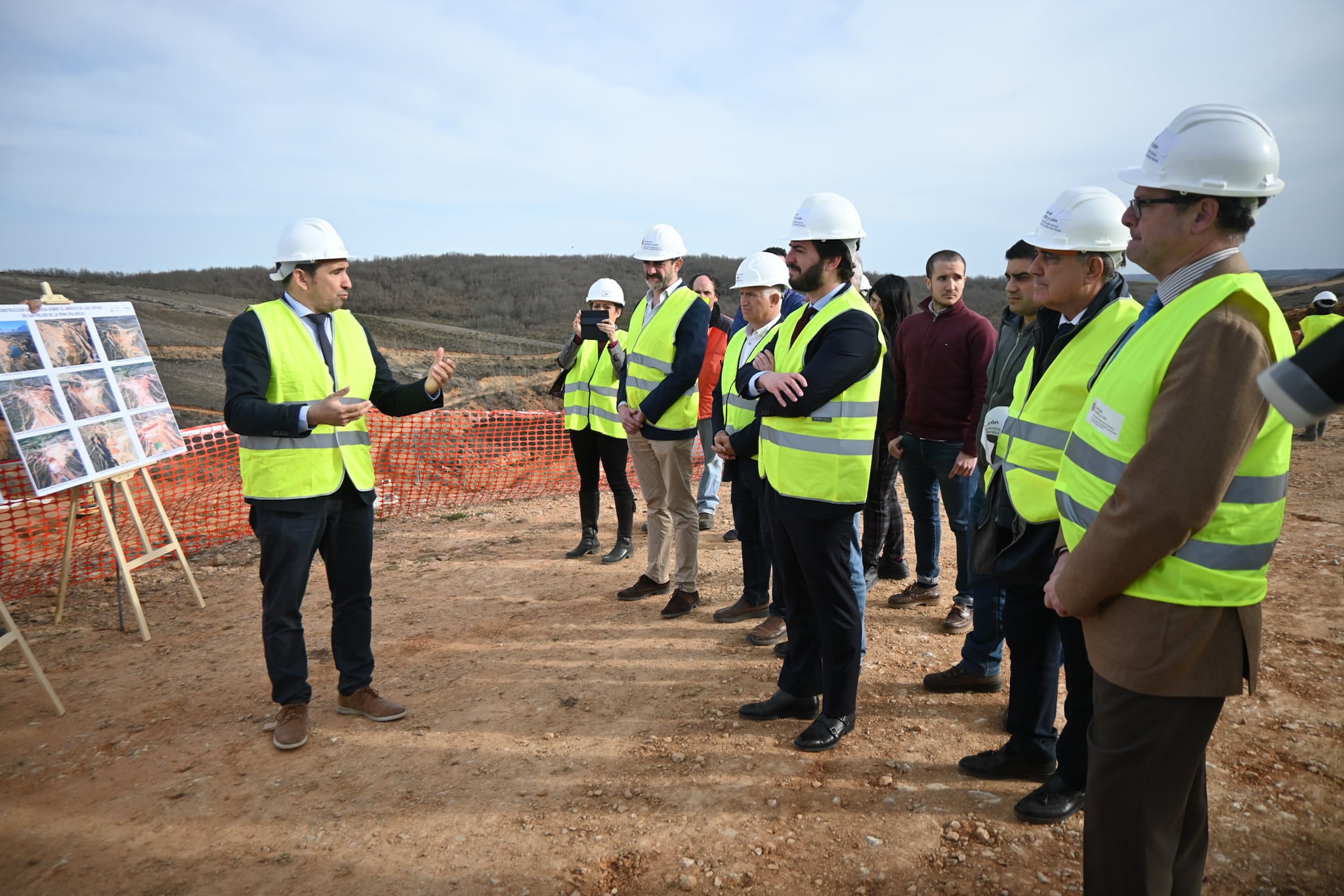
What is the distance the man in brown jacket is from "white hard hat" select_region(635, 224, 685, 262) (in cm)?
368

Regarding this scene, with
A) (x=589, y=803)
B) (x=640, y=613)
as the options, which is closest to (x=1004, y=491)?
(x=589, y=803)

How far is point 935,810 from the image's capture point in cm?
305

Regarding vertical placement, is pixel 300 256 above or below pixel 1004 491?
above

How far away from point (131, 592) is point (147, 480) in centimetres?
83

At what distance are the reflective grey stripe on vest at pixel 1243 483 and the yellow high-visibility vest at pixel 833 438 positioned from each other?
1.36 m

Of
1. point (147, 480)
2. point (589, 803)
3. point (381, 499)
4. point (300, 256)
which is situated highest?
point (300, 256)

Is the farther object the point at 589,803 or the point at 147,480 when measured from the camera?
the point at 147,480

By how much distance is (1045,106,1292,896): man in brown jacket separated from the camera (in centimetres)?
174

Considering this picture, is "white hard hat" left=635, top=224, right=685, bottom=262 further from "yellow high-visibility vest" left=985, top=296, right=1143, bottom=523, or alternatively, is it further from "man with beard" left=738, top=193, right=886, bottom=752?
"yellow high-visibility vest" left=985, top=296, right=1143, bottom=523

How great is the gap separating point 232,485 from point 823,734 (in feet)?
23.7

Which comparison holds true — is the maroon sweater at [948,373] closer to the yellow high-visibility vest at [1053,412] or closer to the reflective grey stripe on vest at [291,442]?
the yellow high-visibility vest at [1053,412]

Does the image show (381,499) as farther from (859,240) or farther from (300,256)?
(859,240)

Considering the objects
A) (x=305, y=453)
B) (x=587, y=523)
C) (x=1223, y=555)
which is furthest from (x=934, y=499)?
(x=305, y=453)

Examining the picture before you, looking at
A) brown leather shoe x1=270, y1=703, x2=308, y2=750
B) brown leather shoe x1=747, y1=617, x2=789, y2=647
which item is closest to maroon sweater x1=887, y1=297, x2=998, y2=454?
brown leather shoe x1=747, y1=617, x2=789, y2=647
